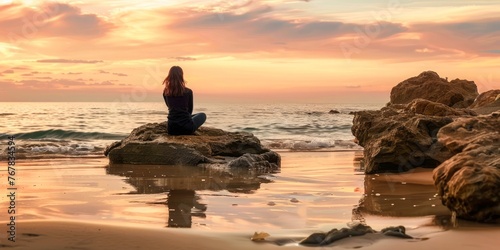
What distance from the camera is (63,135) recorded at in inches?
956

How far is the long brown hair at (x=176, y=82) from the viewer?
13.5m

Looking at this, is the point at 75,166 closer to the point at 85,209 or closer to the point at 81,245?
the point at 85,209

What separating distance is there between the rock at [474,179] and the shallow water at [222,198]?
1.33ft

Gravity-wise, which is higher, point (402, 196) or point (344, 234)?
point (344, 234)

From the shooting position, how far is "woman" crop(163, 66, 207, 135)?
13.3 meters

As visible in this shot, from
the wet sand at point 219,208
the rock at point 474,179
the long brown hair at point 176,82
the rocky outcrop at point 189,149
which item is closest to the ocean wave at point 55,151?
the rocky outcrop at point 189,149

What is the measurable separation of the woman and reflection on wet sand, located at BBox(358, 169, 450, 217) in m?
4.84

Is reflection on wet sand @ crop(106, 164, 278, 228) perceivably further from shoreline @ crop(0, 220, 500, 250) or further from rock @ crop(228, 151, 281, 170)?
shoreline @ crop(0, 220, 500, 250)

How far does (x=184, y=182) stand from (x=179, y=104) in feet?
14.6

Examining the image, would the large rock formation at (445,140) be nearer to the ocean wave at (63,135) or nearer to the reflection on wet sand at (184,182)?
the reflection on wet sand at (184,182)

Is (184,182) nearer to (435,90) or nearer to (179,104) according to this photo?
(179,104)

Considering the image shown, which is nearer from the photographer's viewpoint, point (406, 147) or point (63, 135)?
point (406, 147)

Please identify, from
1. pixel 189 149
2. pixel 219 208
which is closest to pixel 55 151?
pixel 189 149

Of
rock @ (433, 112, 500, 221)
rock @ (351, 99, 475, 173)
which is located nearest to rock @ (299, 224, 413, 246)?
rock @ (433, 112, 500, 221)
